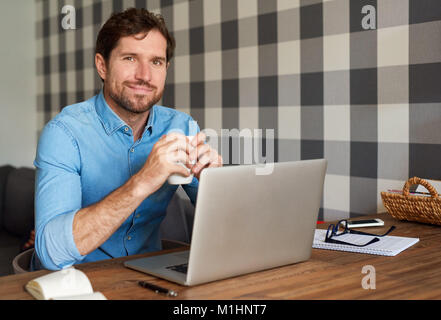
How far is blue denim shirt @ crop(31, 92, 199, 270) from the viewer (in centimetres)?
124

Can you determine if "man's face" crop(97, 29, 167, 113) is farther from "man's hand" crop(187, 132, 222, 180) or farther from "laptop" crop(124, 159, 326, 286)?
"laptop" crop(124, 159, 326, 286)

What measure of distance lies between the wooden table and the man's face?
62 centimetres

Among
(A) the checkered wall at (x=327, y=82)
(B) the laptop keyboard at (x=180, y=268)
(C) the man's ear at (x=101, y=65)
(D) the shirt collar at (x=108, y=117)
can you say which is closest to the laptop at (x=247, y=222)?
(B) the laptop keyboard at (x=180, y=268)

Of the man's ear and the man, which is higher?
the man's ear

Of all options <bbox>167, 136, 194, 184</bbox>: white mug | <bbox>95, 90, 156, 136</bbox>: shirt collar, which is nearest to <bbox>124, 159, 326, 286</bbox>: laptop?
<bbox>167, 136, 194, 184</bbox>: white mug

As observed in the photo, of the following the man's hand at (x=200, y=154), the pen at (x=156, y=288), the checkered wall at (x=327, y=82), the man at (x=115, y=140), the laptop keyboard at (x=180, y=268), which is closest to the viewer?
the pen at (x=156, y=288)

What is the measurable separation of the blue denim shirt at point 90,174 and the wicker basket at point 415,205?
681 millimetres

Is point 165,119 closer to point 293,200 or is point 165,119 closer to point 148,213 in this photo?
point 148,213

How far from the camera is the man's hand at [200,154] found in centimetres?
118

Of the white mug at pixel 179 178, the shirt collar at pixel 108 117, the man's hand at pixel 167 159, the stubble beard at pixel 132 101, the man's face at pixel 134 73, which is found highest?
the man's face at pixel 134 73

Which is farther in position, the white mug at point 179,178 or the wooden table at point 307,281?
the white mug at point 179,178

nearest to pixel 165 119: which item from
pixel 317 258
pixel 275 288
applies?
pixel 317 258

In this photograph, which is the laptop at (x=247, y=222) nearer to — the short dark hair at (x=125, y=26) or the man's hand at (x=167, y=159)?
the man's hand at (x=167, y=159)

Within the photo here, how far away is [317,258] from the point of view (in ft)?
3.91
